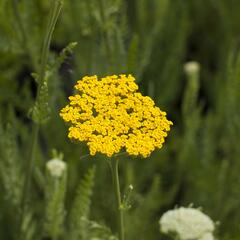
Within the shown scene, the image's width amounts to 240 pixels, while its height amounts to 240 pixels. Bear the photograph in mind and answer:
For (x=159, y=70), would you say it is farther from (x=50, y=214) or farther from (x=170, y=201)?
(x=50, y=214)

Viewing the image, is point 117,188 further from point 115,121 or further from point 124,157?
point 124,157

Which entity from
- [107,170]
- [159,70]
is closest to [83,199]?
[107,170]

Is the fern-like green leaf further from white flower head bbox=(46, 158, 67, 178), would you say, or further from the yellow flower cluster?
the yellow flower cluster

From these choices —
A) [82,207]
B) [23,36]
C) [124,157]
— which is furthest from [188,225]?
[23,36]

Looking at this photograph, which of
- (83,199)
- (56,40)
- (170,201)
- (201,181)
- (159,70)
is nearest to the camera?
(83,199)

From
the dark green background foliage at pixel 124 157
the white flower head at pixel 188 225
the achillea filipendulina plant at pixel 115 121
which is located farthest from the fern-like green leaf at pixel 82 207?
the achillea filipendulina plant at pixel 115 121

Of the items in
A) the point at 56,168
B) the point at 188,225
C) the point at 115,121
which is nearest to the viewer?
the point at 115,121
